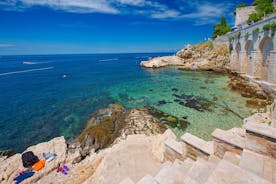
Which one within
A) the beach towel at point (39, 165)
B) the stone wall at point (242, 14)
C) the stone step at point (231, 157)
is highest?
the stone wall at point (242, 14)

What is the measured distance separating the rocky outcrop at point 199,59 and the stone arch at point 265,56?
10.6m

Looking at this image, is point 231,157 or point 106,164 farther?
point 106,164

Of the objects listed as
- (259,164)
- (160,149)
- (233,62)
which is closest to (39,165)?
(160,149)

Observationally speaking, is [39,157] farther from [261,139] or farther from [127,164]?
[261,139]

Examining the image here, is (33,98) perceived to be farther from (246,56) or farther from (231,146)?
(246,56)

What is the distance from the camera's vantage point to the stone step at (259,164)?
2.61 m

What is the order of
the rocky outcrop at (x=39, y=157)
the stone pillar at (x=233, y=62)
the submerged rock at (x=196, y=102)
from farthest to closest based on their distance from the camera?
1. the stone pillar at (x=233, y=62)
2. the submerged rock at (x=196, y=102)
3. the rocky outcrop at (x=39, y=157)

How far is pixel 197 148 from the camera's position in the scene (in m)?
3.86

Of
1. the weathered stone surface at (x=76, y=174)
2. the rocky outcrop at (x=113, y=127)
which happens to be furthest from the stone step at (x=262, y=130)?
the rocky outcrop at (x=113, y=127)

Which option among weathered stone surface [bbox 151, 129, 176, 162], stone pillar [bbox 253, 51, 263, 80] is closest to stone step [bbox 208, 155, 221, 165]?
weathered stone surface [bbox 151, 129, 176, 162]

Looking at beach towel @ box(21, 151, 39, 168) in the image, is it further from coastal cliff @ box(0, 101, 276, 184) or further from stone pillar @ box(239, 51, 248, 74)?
stone pillar @ box(239, 51, 248, 74)

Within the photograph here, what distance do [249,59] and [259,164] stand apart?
850 inches

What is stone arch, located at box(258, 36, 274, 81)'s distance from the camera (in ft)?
47.9

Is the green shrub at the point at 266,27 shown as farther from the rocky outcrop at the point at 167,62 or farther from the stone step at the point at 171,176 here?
the rocky outcrop at the point at 167,62
